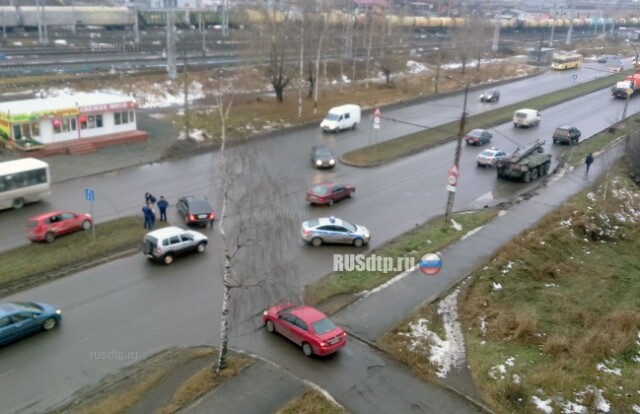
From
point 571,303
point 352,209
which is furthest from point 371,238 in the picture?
point 571,303

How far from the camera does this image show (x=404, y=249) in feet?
83.0

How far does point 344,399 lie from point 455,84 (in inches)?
2332

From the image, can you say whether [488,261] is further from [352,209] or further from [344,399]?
[344,399]

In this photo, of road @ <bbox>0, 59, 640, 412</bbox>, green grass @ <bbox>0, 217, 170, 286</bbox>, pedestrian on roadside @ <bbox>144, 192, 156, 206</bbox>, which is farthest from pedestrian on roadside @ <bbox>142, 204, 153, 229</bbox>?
road @ <bbox>0, 59, 640, 412</bbox>

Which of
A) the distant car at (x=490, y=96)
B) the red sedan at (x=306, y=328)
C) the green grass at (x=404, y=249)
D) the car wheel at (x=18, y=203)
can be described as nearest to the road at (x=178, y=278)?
the red sedan at (x=306, y=328)

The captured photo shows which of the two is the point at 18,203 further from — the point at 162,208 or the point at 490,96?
the point at 490,96

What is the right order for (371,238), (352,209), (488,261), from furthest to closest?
(352,209), (371,238), (488,261)

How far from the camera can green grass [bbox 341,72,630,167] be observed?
3917 cm

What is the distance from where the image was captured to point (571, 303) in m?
22.6

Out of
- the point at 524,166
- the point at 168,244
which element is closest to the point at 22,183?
the point at 168,244

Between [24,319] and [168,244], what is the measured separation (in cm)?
649

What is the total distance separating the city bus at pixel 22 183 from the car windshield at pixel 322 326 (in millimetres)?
17765

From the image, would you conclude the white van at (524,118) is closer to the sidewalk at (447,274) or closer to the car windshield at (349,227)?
the sidewalk at (447,274)

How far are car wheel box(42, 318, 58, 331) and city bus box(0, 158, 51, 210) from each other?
1186cm
